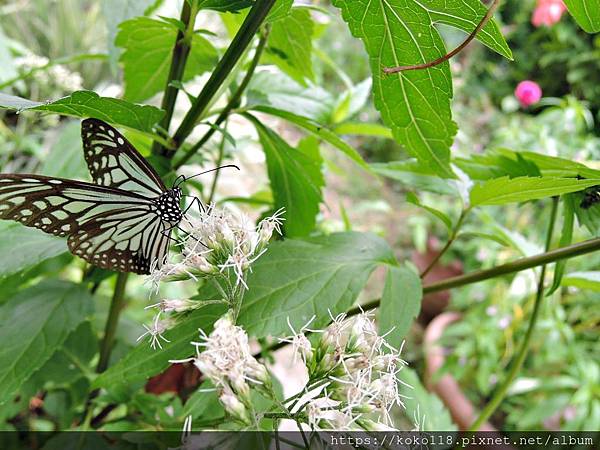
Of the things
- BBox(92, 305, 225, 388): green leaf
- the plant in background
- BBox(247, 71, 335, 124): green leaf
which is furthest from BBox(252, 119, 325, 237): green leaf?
BBox(92, 305, 225, 388): green leaf

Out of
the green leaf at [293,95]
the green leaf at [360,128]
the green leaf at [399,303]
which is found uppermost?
the green leaf at [293,95]

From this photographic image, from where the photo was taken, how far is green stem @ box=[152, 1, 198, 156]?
509 millimetres

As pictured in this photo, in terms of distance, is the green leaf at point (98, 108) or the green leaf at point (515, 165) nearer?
the green leaf at point (98, 108)

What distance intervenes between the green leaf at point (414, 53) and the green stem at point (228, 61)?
0.19 ft

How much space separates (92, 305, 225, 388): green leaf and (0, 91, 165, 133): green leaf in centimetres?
16

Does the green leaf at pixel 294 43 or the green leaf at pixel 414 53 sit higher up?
the green leaf at pixel 294 43

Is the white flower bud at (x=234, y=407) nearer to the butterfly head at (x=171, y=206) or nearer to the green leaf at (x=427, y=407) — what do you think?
the butterfly head at (x=171, y=206)

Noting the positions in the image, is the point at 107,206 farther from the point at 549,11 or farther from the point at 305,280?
the point at 549,11

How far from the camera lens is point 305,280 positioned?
20.1 inches

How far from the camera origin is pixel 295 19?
1.95ft

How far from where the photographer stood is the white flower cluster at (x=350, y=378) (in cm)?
36

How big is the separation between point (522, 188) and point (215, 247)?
27 cm

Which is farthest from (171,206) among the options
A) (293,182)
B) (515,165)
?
(515,165)

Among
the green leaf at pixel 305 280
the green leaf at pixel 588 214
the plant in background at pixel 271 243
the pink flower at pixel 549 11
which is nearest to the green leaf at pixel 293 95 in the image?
the plant in background at pixel 271 243
